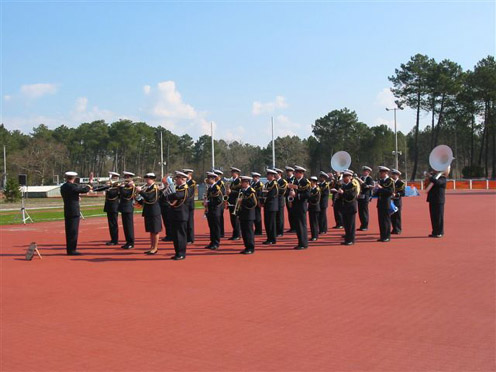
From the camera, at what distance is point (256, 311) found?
240 inches

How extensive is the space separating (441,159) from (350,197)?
371 centimetres

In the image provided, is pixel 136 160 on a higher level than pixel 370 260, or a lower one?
higher

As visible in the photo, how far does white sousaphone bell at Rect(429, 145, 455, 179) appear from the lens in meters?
13.2

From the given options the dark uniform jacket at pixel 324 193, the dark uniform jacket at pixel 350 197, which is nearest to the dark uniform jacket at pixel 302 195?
the dark uniform jacket at pixel 350 197

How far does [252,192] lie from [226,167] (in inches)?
2792

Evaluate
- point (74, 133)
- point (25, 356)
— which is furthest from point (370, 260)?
point (74, 133)

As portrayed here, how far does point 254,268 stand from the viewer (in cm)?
902

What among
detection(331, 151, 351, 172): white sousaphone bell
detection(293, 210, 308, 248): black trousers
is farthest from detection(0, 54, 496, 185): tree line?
detection(293, 210, 308, 248): black trousers

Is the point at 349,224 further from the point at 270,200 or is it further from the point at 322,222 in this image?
the point at 322,222

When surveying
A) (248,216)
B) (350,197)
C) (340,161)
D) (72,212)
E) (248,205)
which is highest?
(340,161)

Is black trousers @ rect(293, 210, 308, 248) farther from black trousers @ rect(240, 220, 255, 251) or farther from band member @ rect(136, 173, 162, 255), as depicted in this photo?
band member @ rect(136, 173, 162, 255)

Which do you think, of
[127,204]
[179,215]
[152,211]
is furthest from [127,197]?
[179,215]

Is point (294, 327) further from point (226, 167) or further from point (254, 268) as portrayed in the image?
point (226, 167)

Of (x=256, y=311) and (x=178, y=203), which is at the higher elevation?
(x=178, y=203)
